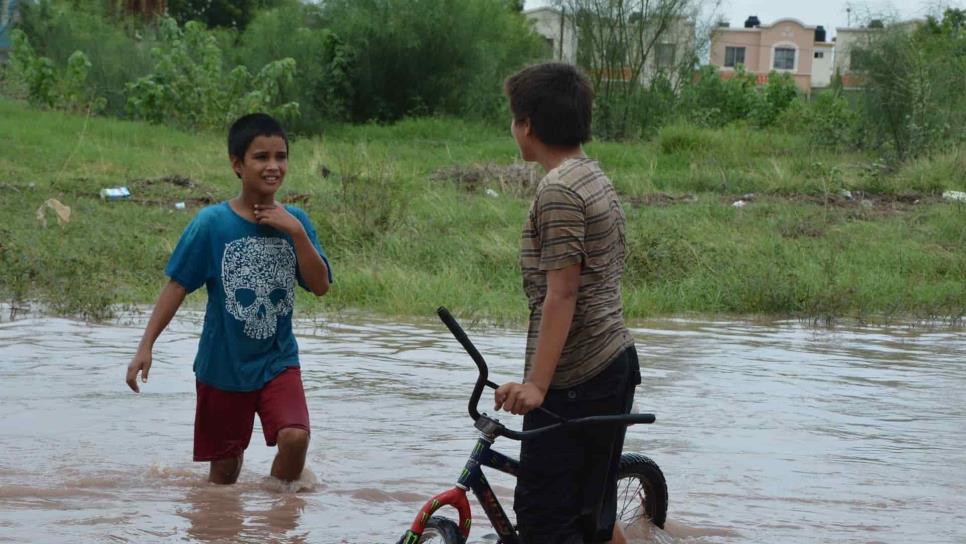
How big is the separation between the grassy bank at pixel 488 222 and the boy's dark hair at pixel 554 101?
21.3 ft

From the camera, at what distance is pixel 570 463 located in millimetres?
3432

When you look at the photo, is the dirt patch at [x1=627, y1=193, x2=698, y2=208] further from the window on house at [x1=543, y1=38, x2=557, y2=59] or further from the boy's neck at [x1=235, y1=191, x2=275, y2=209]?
the window on house at [x1=543, y1=38, x2=557, y2=59]

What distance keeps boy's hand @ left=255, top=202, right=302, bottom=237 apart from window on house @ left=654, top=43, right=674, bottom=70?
23221mm

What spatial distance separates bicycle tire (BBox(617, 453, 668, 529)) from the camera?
4391 mm

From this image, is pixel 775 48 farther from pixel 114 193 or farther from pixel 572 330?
pixel 572 330

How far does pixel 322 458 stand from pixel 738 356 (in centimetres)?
370

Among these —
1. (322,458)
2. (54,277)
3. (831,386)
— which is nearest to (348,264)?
(54,277)

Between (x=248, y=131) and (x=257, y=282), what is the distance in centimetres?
53

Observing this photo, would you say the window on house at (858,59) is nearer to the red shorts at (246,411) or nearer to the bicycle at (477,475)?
the red shorts at (246,411)

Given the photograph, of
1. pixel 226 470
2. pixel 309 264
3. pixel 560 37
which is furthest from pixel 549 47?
pixel 309 264

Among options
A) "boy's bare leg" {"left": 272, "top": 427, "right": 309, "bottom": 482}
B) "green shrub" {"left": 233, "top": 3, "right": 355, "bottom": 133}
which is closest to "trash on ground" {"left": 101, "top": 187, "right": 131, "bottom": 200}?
"green shrub" {"left": 233, "top": 3, "right": 355, "bottom": 133}

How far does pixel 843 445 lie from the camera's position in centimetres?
632

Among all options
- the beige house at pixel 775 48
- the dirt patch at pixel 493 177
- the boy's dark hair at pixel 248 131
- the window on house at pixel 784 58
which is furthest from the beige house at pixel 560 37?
the window on house at pixel 784 58

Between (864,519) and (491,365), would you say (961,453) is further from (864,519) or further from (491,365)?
(491,365)
